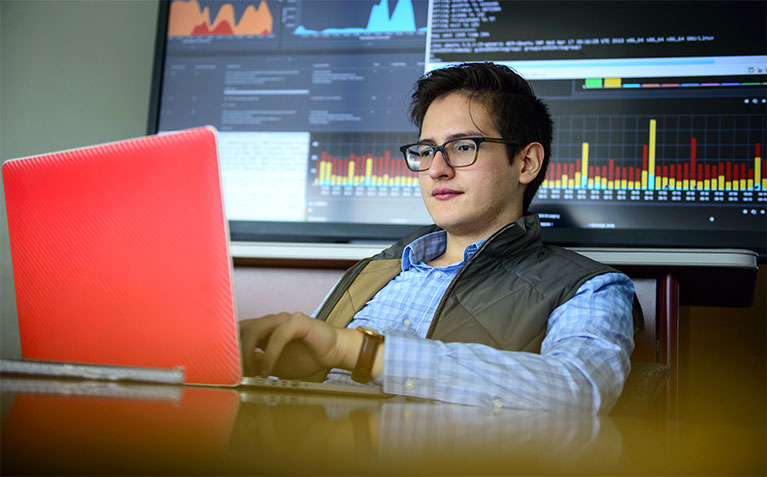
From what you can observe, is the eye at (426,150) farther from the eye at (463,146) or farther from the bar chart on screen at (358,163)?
the bar chart on screen at (358,163)

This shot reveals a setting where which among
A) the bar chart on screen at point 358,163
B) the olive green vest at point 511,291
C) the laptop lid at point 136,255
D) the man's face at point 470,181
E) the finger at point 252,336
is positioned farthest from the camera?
the bar chart on screen at point 358,163

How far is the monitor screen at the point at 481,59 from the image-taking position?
71.7 inches

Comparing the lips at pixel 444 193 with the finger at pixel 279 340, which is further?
the lips at pixel 444 193

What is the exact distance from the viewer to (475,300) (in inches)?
47.6

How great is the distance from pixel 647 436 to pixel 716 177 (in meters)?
1.62

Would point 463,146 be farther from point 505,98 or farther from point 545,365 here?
point 545,365

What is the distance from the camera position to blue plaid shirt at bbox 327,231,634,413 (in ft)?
2.73

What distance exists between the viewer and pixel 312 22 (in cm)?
215

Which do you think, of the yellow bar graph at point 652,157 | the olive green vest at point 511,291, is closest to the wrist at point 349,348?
the olive green vest at point 511,291

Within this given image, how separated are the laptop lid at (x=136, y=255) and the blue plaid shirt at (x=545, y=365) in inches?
11.3

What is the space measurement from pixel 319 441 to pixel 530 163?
1269 mm

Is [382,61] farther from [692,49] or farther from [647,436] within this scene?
[647,436]

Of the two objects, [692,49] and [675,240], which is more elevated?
[692,49]

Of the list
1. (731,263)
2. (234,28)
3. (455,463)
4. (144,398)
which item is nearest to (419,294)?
(731,263)
